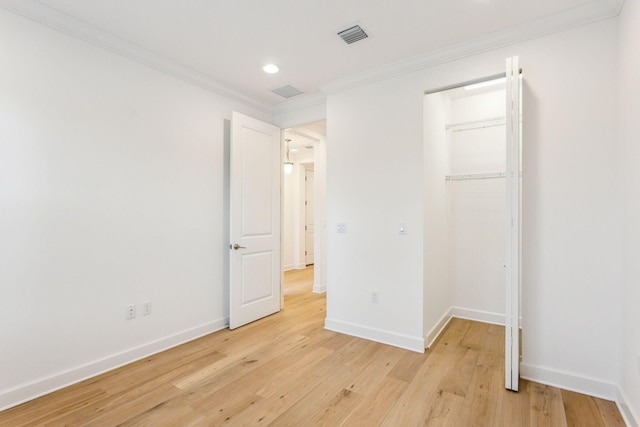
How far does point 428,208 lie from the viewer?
2.91 meters

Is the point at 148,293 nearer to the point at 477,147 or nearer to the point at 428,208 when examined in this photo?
the point at 428,208

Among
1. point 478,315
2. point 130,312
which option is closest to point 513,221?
point 478,315

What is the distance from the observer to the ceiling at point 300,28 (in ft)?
6.84

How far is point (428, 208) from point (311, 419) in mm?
1997

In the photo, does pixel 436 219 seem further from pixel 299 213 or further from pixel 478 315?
pixel 299 213

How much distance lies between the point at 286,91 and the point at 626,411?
3.83 metres

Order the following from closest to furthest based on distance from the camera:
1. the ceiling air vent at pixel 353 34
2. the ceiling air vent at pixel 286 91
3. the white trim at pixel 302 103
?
the ceiling air vent at pixel 353 34 < the ceiling air vent at pixel 286 91 < the white trim at pixel 302 103

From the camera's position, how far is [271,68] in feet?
9.78

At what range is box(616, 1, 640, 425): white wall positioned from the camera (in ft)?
5.61

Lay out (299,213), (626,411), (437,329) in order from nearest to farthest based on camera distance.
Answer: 1. (626,411)
2. (437,329)
3. (299,213)

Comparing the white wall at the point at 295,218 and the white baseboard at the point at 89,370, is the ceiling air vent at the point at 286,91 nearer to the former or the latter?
the white baseboard at the point at 89,370

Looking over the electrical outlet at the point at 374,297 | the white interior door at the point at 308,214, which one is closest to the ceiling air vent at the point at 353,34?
the electrical outlet at the point at 374,297

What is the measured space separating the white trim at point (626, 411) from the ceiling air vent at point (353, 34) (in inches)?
117

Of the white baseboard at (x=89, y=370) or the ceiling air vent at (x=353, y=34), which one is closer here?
the white baseboard at (x=89, y=370)
